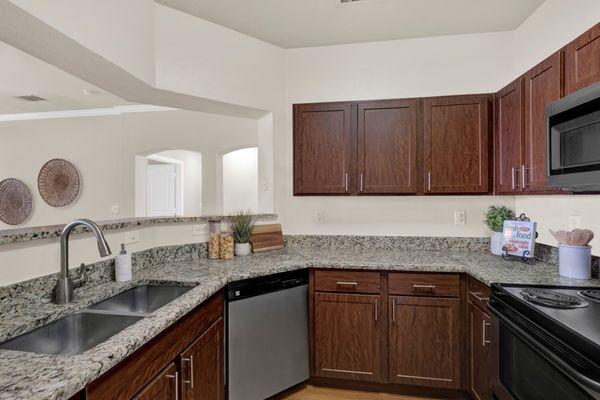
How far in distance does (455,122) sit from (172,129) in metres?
3.35

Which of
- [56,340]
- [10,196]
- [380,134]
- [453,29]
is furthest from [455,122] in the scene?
[10,196]

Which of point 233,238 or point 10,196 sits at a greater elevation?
point 10,196

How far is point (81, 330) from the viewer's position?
137 cm

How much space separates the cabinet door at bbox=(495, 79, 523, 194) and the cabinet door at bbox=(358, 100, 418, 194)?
0.56m

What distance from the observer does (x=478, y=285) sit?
6.07 feet

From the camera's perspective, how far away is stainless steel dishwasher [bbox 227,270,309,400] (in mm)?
1890

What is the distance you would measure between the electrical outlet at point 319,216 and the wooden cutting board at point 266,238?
0.34 meters

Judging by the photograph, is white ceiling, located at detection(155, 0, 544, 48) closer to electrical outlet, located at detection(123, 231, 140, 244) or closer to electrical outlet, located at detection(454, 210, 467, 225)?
electrical outlet, located at detection(454, 210, 467, 225)

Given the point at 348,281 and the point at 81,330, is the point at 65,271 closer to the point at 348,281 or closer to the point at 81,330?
the point at 81,330

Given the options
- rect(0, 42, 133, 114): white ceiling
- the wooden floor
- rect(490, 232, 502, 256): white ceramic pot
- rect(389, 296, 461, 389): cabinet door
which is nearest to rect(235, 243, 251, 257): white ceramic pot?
the wooden floor

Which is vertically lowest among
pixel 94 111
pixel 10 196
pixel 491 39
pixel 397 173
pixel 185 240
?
pixel 185 240

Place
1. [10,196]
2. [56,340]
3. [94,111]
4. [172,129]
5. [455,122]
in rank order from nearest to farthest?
[56,340] → [10,196] → [455,122] → [94,111] → [172,129]

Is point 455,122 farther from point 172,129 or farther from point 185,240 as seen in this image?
point 172,129

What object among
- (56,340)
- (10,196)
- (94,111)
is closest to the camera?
(56,340)
